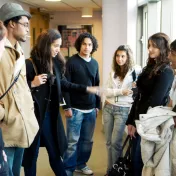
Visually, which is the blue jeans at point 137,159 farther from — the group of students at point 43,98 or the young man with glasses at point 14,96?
the young man with glasses at point 14,96

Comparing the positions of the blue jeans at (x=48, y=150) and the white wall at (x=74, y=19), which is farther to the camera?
the white wall at (x=74, y=19)

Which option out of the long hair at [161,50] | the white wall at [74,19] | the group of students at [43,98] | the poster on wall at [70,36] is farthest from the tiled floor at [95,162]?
the white wall at [74,19]

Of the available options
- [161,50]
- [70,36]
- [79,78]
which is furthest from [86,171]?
[70,36]

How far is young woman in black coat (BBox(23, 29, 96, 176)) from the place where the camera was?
2.33 m

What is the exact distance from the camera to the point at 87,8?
7.16 m

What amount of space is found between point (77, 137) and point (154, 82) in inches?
42.9

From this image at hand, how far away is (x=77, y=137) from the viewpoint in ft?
9.59

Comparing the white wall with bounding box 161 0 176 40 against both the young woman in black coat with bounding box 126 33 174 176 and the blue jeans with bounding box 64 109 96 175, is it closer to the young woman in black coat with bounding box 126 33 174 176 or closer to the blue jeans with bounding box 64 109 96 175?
the young woman in black coat with bounding box 126 33 174 176

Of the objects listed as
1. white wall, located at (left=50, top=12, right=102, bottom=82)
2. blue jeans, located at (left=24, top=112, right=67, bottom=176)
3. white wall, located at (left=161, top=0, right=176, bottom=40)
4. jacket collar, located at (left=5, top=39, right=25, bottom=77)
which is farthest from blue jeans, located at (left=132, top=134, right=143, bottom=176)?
white wall, located at (left=50, top=12, right=102, bottom=82)

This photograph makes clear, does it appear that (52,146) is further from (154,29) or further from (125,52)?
(154,29)

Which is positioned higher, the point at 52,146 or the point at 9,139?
the point at 9,139

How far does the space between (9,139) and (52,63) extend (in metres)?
0.95

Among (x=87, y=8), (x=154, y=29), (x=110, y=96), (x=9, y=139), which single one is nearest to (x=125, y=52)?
(x=110, y=96)

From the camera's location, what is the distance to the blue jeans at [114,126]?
2.78 meters
